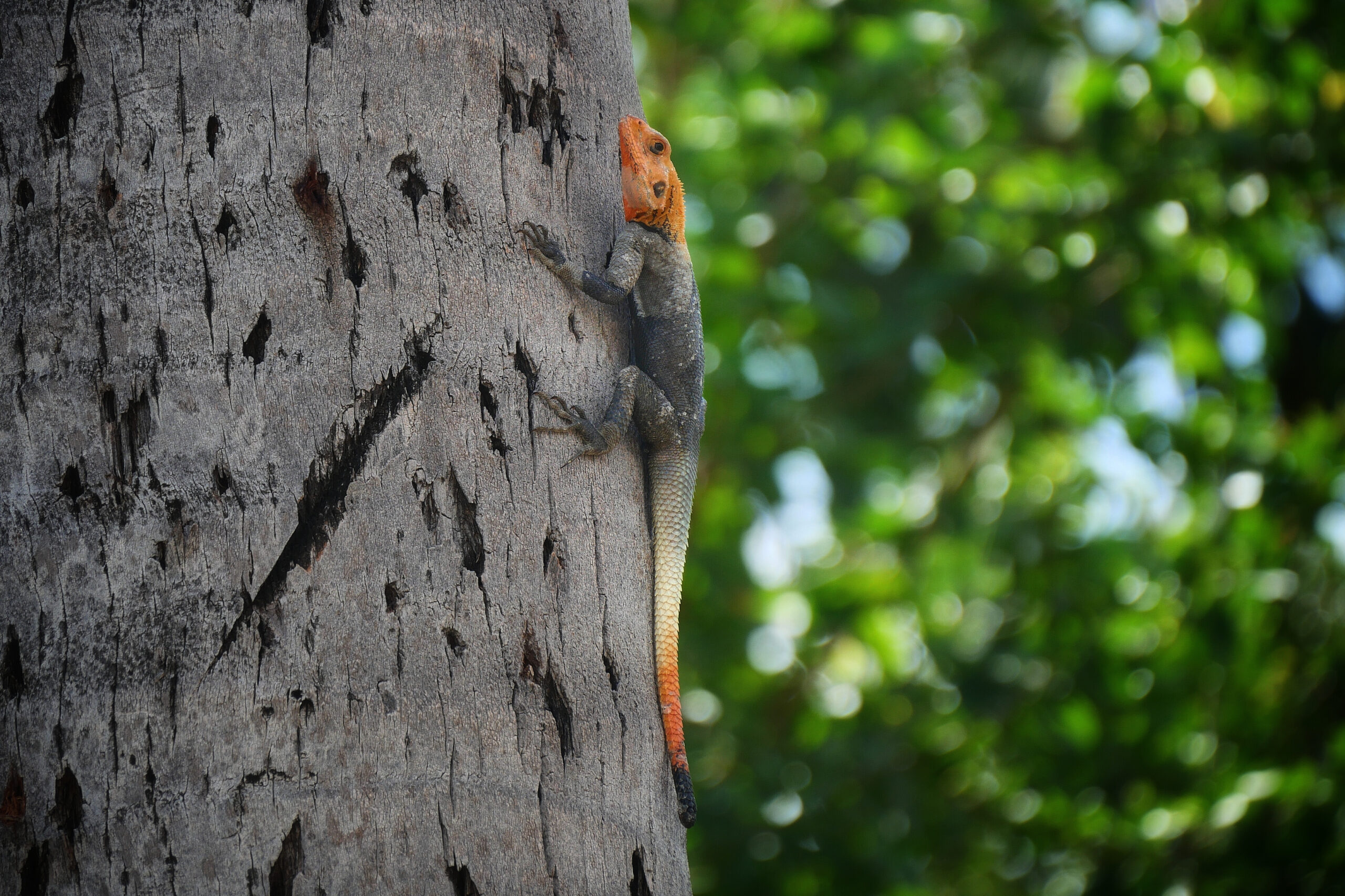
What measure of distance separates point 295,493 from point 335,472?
70mm

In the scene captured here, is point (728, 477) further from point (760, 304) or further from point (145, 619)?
point (145, 619)

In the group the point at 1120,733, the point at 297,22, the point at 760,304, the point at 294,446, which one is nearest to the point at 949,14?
the point at 760,304

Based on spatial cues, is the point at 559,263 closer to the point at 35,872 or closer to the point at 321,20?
the point at 321,20

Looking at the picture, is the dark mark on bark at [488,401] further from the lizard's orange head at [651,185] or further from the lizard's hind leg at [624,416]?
the lizard's orange head at [651,185]

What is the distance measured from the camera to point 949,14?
6.31 metres

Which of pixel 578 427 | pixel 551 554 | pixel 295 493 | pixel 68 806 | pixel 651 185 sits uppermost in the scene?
pixel 651 185

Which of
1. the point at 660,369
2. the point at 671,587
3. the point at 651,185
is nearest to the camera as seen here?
the point at 671,587

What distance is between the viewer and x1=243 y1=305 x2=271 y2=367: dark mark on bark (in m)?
1.84

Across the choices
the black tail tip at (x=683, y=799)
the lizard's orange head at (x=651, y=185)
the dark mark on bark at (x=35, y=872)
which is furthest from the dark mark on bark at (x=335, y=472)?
the lizard's orange head at (x=651, y=185)

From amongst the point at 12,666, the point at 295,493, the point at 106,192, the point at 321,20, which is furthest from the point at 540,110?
the point at 12,666

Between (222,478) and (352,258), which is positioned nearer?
(222,478)

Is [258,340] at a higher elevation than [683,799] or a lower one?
higher

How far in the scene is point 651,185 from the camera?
9.70 ft

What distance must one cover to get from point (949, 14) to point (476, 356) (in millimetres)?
5281
